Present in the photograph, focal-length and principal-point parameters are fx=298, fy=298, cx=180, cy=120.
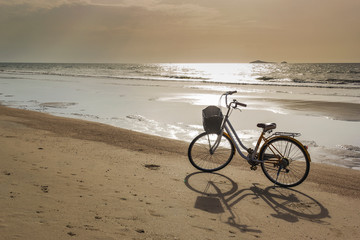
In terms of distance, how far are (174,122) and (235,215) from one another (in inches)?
304

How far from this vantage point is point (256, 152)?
578 cm

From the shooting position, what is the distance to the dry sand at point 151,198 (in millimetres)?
3656

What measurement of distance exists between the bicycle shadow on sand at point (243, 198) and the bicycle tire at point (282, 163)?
27cm

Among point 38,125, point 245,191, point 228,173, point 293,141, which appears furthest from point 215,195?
point 38,125

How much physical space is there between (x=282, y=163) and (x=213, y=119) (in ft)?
4.98

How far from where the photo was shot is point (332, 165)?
7086 millimetres

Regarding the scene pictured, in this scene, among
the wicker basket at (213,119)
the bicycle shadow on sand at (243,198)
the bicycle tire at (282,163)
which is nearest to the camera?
the bicycle shadow on sand at (243,198)

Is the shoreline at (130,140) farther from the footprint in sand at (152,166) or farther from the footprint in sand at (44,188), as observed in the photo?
→ the footprint in sand at (44,188)

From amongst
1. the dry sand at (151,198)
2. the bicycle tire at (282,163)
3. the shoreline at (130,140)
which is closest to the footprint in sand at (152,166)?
the dry sand at (151,198)

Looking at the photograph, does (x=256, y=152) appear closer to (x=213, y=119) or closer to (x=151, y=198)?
(x=213, y=119)

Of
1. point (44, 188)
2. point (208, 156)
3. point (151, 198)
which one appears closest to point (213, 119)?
point (208, 156)

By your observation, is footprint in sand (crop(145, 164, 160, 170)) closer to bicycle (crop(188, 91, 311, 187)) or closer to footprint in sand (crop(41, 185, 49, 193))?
bicycle (crop(188, 91, 311, 187))

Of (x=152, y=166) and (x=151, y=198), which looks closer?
(x=151, y=198)

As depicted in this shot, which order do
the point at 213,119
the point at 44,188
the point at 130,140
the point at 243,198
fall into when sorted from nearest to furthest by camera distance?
the point at 44,188, the point at 243,198, the point at 213,119, the point at 130,140
